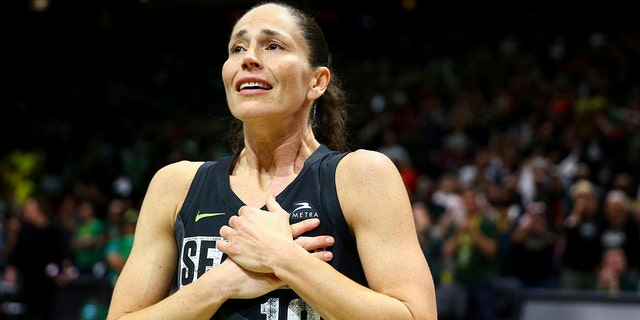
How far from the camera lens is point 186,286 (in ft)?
7.63

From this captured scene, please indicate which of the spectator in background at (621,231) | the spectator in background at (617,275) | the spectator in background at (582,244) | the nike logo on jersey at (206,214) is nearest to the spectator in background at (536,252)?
the spectator in background at (582,244)

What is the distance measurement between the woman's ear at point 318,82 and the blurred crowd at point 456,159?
15.2 ft

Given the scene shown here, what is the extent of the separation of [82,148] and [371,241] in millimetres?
14654

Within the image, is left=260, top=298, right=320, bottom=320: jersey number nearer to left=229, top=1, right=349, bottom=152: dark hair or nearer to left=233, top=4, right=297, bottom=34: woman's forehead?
left=229, top=1, right=349, bottom=152: dark hair

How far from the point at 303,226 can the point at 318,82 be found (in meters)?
0.46

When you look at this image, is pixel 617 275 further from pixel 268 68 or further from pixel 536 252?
pixel 268 68

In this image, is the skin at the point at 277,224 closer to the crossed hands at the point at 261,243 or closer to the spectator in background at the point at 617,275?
the crossed hands at the point at 261,243

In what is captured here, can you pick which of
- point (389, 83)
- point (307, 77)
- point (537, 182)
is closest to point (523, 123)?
point (537, 182)

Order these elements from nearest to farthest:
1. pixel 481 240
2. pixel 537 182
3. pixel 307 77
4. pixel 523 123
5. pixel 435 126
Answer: pixel 307 77, pixel 481 240, pixel 537 182, pixel 523 123, pixel 435 126

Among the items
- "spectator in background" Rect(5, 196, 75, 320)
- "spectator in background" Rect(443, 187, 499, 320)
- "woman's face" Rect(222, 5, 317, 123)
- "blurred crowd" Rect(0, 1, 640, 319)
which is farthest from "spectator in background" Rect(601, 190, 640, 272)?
"woman's face" Rect(222, 5, 317, 123)

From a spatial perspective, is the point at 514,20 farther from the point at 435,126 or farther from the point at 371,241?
the point at 371,241

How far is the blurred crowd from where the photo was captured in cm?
907

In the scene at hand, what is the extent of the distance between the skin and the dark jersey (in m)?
0.03

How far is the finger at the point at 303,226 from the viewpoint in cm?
229
